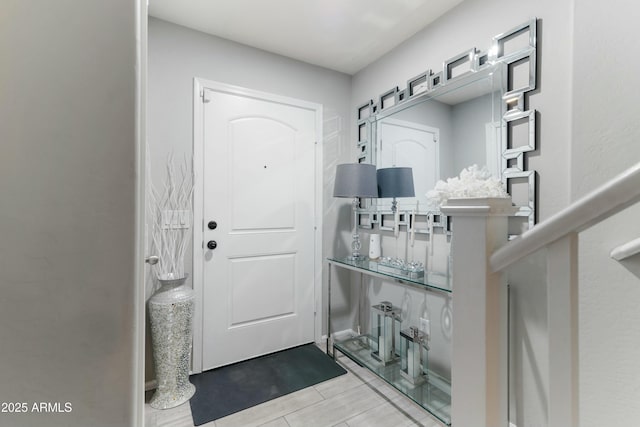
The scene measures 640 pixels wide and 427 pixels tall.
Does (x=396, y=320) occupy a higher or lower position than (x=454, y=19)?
lower

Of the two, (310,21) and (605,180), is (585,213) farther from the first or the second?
(310,21)

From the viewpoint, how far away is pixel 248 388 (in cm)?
181

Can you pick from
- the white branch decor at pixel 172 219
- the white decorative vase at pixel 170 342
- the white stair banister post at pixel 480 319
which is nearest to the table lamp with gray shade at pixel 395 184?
the white stair banister post at pixel 480 319

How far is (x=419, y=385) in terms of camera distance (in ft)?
5.42

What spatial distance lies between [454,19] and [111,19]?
6.42 feet

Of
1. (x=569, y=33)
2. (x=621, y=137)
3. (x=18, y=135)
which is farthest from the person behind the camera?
(x=569, y=33)

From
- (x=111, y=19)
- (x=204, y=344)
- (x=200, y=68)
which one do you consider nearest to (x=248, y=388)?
(x=204, y=344)

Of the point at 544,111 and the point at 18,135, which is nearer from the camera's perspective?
the point at 18,135

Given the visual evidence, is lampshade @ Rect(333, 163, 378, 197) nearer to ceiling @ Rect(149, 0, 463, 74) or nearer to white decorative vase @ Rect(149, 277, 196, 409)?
ceiling @ Rect(149, 0, 463, 74)

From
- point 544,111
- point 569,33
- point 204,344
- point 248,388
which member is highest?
point 569,33

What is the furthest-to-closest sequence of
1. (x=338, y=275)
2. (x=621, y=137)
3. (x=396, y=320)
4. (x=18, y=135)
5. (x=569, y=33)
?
(x=338, y=275)
(x=396, y=320)
(x=569, y=33)
(x=621, y=137)
(x=18, y=135)

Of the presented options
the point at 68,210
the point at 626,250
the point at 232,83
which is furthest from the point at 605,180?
the point at 232,83

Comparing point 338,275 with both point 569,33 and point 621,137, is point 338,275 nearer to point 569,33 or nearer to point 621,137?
point 621,137

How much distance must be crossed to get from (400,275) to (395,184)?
2.43ft
